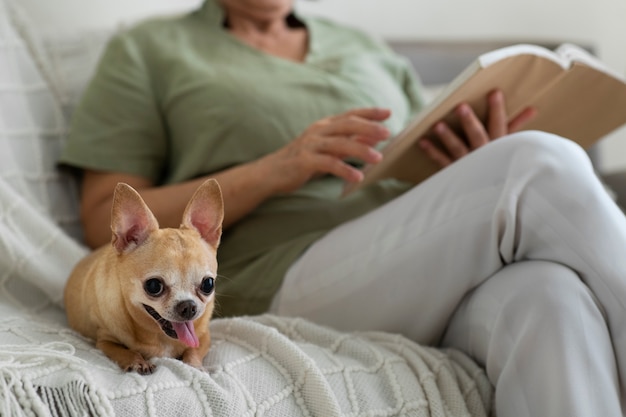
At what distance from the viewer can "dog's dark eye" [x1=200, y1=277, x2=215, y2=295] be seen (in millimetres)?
607

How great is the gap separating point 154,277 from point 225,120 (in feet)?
2.13

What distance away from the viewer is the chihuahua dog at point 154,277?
1.95 ft

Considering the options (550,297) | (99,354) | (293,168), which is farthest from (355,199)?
(99,354)

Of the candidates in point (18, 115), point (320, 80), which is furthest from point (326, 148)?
point (18, 115)

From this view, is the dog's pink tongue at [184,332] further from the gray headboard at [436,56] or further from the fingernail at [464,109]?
the gray headboard at [436,56]

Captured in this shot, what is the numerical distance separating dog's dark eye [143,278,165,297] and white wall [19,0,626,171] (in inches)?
45.2

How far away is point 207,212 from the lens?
0.63 metres

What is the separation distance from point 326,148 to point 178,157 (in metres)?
0.32

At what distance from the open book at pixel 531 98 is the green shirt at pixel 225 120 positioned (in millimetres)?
108

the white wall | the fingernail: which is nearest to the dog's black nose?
the fingernail

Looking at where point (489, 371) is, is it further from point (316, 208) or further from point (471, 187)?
point (316, 208)

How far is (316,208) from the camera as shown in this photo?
1.19 m

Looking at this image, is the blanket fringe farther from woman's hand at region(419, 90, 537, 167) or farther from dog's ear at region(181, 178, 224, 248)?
woman's hand at region(419, 90, 537, 167)

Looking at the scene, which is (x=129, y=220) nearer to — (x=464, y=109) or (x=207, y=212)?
(x=207, y=212)
